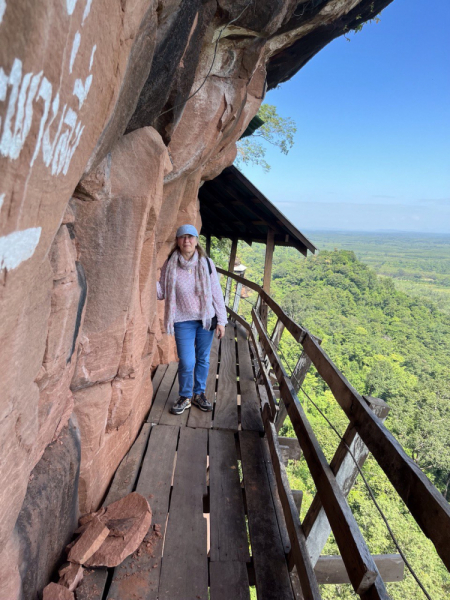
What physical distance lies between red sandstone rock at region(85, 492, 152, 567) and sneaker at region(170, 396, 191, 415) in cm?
124

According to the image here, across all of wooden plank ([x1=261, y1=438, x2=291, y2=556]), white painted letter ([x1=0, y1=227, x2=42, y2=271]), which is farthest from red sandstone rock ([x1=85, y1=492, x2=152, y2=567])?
white painted letter ([x1=0, y1=227, x2=42, y2=271])

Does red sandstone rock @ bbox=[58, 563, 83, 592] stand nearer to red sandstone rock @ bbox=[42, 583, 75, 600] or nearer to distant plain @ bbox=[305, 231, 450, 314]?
red sandstone rock @ bbox=[42, 583, 75, 600]

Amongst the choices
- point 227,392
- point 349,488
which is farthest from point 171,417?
point 349,488

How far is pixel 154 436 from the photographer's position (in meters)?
3.23

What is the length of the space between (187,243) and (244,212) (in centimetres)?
652

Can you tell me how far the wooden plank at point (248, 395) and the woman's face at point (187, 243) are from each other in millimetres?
1724

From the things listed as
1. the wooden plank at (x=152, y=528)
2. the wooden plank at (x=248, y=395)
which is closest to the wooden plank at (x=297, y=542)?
the wooden plank at (x=152, y=528)

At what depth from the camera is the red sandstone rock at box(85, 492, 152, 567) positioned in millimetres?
1942

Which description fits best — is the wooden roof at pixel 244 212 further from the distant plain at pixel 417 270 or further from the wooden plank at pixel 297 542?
the distant plain at pixel 417 270

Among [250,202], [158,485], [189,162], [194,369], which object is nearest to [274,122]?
[250,202]

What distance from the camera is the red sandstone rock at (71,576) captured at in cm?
182

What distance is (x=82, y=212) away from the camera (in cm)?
214

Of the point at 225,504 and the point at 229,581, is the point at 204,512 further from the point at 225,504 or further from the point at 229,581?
the point at 229,581

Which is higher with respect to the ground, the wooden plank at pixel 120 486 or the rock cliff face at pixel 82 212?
the rock cliff face at pixel 82 212
